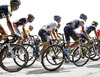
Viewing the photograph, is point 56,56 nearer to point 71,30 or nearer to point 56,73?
point 56,73

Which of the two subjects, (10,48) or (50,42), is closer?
(10,48)

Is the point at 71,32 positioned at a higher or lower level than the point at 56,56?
higher

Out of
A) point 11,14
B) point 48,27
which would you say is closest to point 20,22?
point 48,27

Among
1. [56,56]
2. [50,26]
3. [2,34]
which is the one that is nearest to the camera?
[2,34]

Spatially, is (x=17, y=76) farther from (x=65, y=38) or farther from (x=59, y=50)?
(x=65, y=38)

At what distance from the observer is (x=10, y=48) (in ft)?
11.4

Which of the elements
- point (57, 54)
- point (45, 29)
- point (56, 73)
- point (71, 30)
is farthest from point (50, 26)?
point (56, 73)

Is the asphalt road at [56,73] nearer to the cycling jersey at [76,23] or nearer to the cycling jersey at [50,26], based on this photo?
the cycling jersey at [50,26]

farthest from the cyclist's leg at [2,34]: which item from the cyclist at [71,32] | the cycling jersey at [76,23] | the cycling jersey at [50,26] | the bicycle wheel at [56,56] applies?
the cycling jersey at [76,23]

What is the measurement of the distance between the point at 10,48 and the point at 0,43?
0.31 m

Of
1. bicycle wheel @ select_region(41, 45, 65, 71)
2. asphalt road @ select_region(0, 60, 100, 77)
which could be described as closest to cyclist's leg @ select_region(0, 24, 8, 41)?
asphalt road @ select_region(0, 60, 100, 77)

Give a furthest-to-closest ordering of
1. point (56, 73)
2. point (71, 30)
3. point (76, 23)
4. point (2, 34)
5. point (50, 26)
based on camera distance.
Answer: point (76, 23) → point (71, 30) → point (50, 26) → point (56, 73) → point (2, 34)

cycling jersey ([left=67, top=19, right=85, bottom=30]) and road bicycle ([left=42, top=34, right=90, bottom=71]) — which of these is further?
cycling jersey ([left=67, top=19, right=85, bottom=30])

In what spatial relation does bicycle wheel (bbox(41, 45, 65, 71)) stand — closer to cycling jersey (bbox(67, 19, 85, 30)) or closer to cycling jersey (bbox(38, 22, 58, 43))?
cycling jersey (bbox(38, 22, 58, 43))
